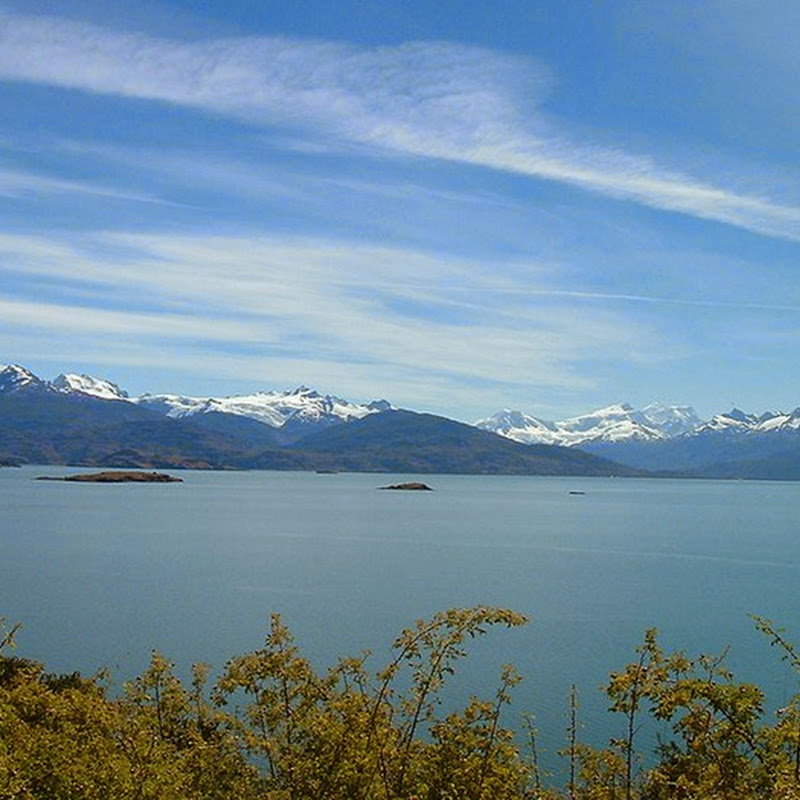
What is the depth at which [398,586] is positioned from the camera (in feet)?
208

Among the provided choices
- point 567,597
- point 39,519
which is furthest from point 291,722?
point 39,519

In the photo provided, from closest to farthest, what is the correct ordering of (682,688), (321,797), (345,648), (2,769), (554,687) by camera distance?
(2,769)
(682,688)
(321,797)
(554,687)
(345,648)

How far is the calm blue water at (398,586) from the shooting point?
134 ft

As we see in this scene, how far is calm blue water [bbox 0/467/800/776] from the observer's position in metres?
40.9

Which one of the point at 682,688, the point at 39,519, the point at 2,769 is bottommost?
the point at 39,519

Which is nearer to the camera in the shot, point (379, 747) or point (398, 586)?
point (379, 747)

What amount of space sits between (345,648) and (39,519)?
3290 inches

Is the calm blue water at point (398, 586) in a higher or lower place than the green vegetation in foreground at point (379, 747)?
lower

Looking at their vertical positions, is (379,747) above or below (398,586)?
above

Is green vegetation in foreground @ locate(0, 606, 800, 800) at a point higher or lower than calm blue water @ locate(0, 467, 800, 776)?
higher

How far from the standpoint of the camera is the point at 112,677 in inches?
1426

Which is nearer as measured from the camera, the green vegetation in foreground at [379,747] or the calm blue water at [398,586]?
the green vegetation in foreground at [379,747]

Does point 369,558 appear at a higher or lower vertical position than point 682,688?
lower

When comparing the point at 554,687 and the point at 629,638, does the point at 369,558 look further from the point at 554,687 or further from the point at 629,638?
the point at 554,687
